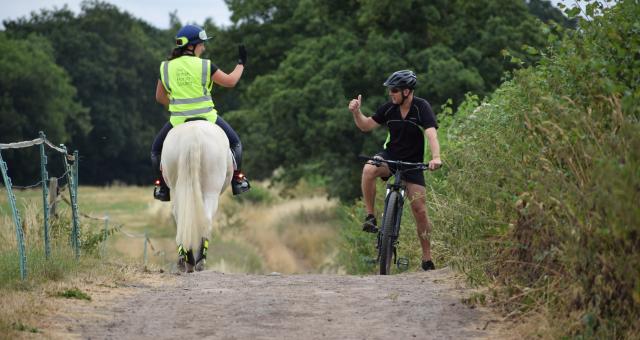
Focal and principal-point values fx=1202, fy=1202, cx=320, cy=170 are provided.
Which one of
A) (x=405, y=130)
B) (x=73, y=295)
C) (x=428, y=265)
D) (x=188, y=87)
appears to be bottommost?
(x=428, y=265)

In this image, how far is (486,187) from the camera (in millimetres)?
8578

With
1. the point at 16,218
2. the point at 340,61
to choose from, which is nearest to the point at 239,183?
the point at 16,218

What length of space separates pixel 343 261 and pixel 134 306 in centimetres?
1514

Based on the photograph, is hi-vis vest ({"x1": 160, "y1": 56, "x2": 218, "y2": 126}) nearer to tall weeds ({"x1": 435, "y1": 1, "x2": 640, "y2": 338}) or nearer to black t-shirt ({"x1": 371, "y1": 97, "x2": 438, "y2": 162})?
black t-shirt ({"x1": 371, "y1": 97, "x2": 438, "y2": 162})

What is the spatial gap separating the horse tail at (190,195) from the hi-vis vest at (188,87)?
57 cm

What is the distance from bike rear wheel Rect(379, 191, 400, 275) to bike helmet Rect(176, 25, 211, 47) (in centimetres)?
252

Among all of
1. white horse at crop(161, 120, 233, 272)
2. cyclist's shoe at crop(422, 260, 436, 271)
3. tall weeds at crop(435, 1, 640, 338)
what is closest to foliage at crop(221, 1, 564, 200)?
cyclist's shoe at crop(422, 260, 436, 271)

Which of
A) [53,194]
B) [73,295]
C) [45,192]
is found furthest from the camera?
[53,194]

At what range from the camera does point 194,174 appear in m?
11.4

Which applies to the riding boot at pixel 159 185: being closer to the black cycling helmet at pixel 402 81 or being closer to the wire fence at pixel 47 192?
the wire fence at pixel 47 192

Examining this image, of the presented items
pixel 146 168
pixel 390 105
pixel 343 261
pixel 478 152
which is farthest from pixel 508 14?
pixel 146 168

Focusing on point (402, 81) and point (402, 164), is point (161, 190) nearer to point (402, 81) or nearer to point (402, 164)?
point (402, 164)

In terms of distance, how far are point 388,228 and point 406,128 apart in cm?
102

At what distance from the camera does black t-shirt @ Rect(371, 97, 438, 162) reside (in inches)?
471
